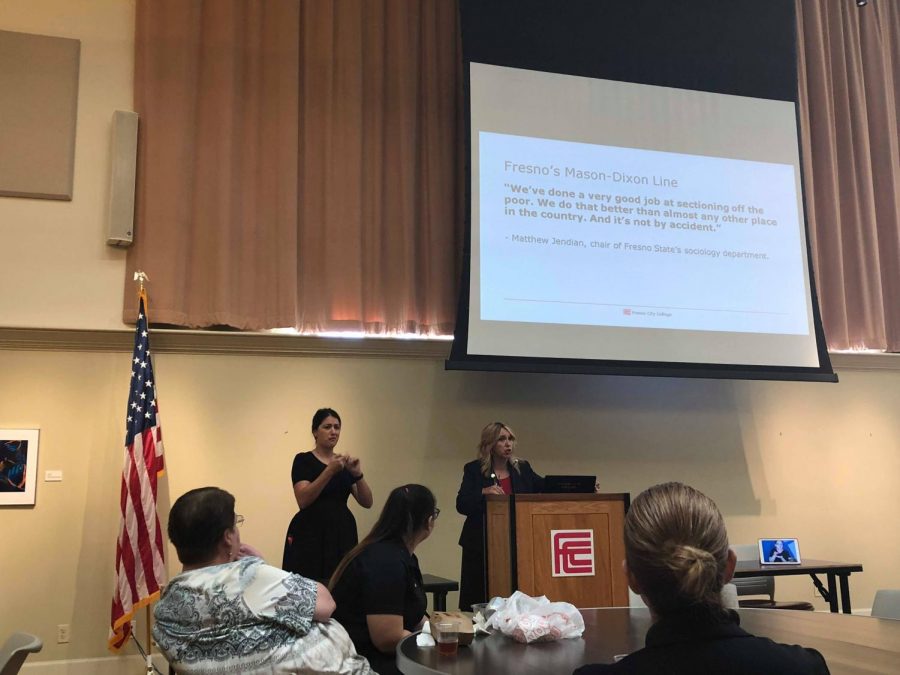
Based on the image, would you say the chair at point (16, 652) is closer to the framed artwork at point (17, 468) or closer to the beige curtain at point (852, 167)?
the framed artwork at point (17, 468)

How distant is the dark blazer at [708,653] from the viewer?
1129 mm

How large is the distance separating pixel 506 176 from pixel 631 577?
4.32 metres

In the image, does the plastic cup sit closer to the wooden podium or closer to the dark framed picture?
the wooden podium

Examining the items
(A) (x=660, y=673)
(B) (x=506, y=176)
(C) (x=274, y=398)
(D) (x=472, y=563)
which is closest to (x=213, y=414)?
(C) (x=274, y=398)

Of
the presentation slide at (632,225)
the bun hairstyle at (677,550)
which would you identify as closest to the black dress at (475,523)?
the presentation slide at (632,225)

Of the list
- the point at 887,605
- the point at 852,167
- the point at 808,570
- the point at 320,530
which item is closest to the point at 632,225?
the point at 852,167

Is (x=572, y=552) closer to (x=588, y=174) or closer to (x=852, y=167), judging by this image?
(x=588, y=174)

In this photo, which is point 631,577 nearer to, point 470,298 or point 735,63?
point 470,298

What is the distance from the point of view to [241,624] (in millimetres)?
1831

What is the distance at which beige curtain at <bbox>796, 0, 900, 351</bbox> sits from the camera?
6.31 metres

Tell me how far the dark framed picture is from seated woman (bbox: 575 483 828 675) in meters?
4.00

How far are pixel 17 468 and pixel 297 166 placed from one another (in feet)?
8.45

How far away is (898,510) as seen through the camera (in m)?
6.23

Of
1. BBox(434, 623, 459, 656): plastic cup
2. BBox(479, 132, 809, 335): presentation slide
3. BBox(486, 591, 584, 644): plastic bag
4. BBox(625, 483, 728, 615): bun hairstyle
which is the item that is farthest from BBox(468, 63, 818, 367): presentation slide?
BBox(625, 483, 728, 615): bun hairstyle
